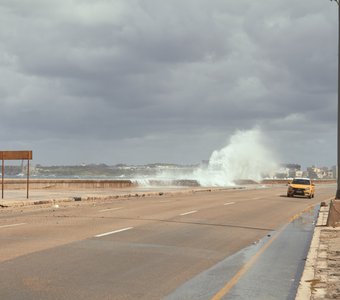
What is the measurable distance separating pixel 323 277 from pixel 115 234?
7438 millimetres

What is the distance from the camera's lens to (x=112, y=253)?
453 inches

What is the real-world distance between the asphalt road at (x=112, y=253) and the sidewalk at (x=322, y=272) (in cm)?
188

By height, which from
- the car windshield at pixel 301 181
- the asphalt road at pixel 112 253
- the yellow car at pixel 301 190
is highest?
the car windshield at pixel 301 181

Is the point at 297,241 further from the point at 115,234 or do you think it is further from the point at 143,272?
the point at 143,272

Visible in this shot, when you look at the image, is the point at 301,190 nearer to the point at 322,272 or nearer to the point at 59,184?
the point at 59,184

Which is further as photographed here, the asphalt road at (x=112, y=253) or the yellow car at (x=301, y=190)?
the yellow car at (x=301, y=190)

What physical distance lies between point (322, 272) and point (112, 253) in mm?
4492

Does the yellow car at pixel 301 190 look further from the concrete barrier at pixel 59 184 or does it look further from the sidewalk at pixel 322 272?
the sidewalk at pixel 322 272

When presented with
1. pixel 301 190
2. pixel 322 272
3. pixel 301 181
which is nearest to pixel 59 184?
pixel 301 181

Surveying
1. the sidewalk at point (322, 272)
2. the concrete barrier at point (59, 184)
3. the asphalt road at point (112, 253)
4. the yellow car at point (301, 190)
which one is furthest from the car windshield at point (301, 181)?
the sidewalk at point (322, 272)

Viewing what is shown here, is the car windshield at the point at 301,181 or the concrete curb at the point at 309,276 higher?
the car windshield at the point at 301,181

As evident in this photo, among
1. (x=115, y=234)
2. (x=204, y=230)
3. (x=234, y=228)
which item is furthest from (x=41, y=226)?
(x=234, y=228)

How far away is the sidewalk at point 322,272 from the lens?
7531mm

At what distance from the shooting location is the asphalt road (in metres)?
8.10
